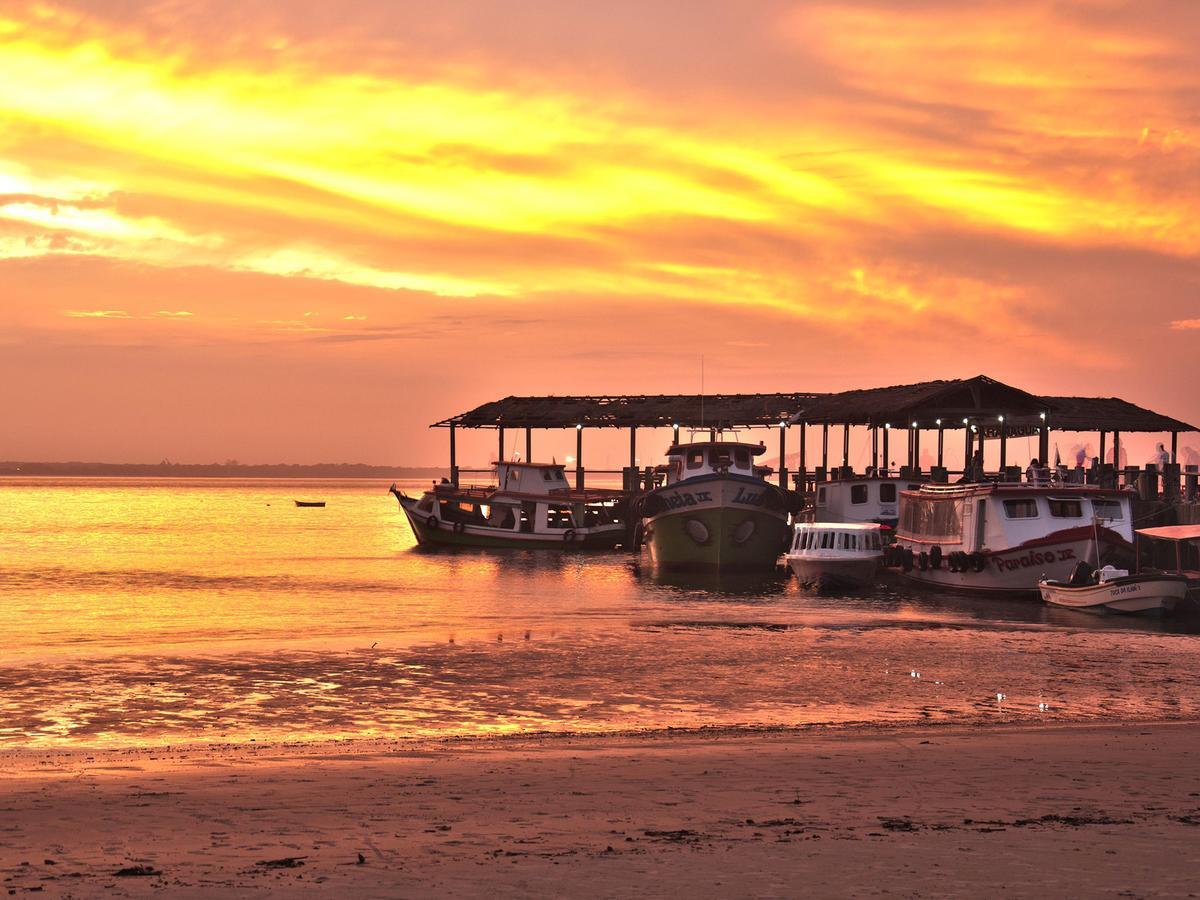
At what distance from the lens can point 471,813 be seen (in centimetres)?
1166

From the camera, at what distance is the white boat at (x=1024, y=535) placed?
3859 centimetres


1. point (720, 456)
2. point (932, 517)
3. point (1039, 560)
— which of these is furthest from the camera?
point (720, 456)

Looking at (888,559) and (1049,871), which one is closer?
(1049,871)

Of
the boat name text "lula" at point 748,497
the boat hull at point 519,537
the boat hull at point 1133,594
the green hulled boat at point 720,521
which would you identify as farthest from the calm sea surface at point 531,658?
the boat hull at point 519,537

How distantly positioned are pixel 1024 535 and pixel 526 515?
1403 inches

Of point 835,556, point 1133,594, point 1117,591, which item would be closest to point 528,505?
point 835,556

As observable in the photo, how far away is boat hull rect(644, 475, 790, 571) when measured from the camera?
51.8 metres

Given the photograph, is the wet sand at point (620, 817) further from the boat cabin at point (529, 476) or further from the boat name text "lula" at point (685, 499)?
the boat cabin at point (529, 476)

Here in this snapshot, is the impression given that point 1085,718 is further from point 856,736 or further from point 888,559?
point 888,559

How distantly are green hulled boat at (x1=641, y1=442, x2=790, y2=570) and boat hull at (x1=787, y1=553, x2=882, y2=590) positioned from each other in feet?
22.8

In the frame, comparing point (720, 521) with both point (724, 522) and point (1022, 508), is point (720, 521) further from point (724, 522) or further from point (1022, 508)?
point (1022, 508)

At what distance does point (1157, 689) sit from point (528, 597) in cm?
2513

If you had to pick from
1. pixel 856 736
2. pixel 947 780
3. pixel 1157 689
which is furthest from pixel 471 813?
pixel 1157 689

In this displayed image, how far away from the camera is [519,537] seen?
7125 cm
